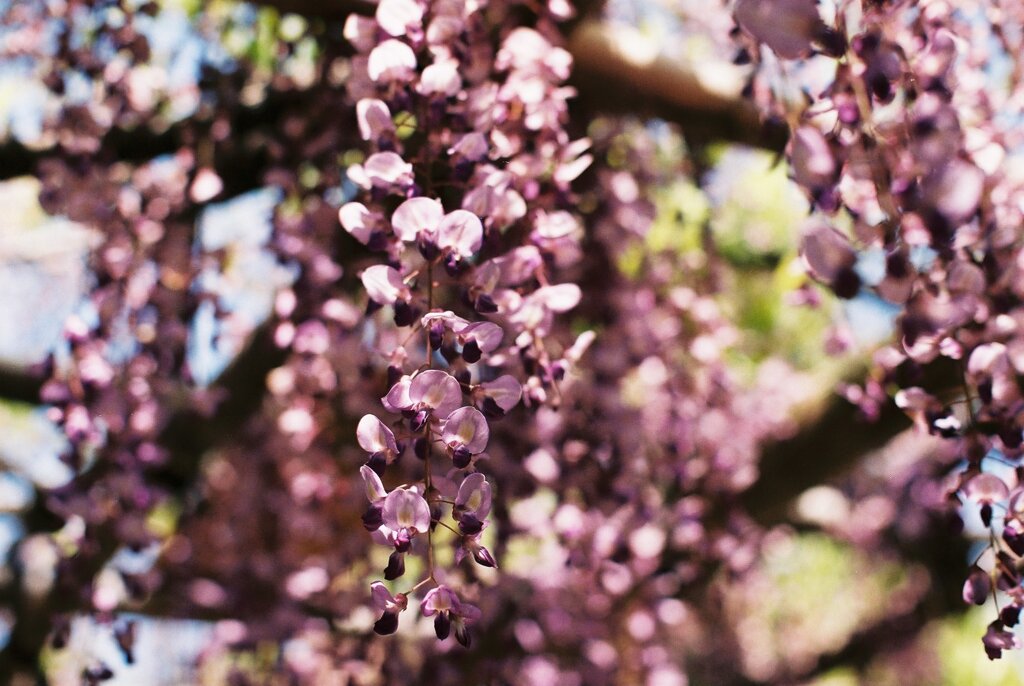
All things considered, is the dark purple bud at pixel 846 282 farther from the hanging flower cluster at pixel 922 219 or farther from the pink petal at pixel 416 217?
the pink petal at pixel 416 217

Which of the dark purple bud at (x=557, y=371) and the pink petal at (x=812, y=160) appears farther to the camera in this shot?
the dark purple bud at (x=557, y=371)

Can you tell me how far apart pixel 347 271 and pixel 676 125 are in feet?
2.21

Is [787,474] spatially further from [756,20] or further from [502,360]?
[756,20]

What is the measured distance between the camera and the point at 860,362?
6.11ft

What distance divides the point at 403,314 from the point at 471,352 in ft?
0.27

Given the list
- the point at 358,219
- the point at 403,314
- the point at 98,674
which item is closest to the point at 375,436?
the point at 403,314

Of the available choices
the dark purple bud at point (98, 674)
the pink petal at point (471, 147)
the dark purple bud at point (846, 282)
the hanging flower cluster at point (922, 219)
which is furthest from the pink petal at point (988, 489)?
the dark purple bud at point (98, 674)

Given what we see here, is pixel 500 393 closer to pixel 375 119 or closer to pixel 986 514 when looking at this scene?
pixel 375 119

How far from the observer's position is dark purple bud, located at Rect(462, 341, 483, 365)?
734 mm

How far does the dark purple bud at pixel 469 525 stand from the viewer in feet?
2.34

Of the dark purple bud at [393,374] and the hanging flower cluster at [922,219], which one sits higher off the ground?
the hanging flower cluster at [922,219]

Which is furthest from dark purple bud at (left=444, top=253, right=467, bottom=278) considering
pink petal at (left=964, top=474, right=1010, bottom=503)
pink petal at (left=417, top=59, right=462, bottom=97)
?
pink petal at (left=964, top=474, right=1010, bottom=503)

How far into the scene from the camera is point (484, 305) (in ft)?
2.62

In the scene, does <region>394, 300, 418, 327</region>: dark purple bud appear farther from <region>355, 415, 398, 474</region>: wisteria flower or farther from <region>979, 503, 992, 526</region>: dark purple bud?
<region>979, 503, 992, 526</region>: dark purple bud
